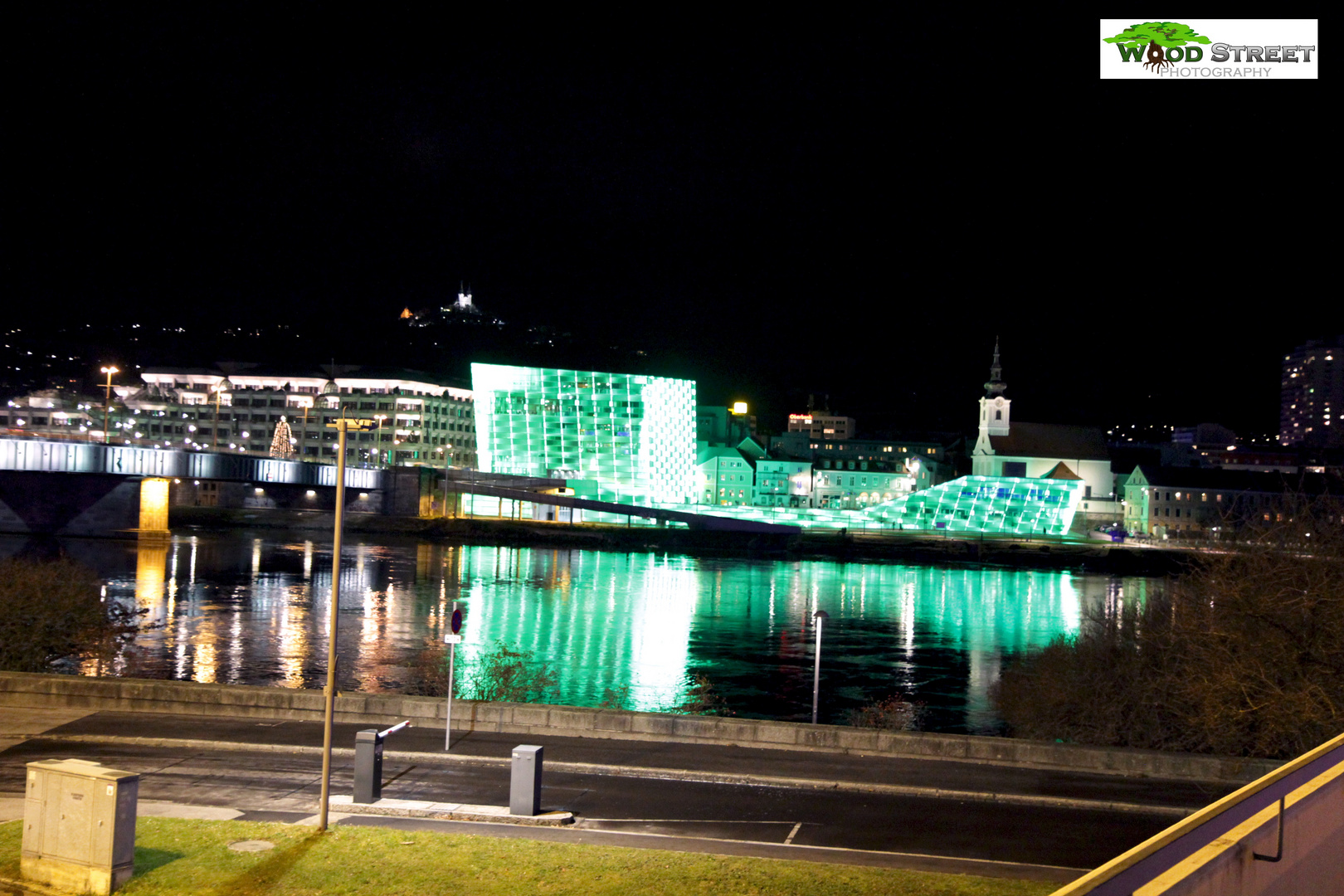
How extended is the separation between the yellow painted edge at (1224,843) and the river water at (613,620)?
17027 millimetres

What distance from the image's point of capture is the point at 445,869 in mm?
7828

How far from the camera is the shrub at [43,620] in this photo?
17297mm

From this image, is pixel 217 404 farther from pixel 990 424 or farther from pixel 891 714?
pixel 891 714

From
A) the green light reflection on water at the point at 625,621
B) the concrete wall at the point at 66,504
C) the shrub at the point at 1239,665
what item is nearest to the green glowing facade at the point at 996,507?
the green light reflection on water at the point at 625,621

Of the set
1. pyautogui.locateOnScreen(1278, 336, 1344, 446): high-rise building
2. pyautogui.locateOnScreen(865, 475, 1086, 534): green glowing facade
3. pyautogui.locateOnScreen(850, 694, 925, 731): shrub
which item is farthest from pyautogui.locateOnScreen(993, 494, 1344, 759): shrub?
pyautogui.locateOnScreen(1278, 336, 1344, 446): high-rise building

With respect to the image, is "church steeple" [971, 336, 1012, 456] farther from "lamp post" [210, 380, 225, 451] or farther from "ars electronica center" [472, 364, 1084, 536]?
"lamp post" [210, 380, 225, 451]

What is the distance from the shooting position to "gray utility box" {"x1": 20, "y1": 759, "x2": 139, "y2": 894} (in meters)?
7.21

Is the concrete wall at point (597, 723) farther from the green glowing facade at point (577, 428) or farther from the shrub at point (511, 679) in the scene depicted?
the green glowing facade at point (577, 428)

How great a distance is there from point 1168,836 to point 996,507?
8703 centimetres

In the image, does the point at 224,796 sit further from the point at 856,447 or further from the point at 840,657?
the point at 856,447

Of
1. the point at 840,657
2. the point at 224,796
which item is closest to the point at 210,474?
the point at 840,657

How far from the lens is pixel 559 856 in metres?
8.17

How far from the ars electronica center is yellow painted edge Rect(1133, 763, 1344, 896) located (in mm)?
81760

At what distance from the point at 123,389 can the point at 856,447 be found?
284ft
